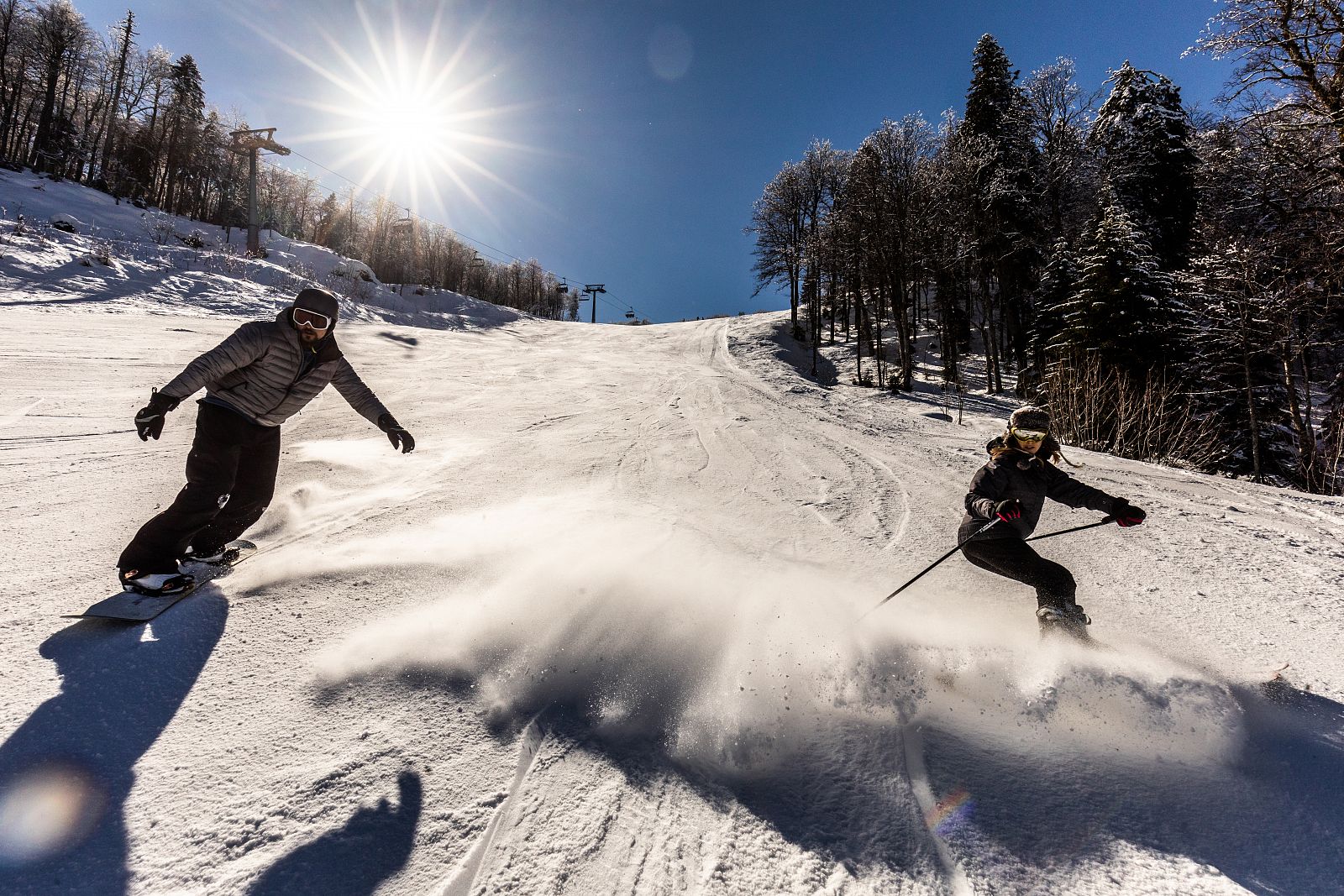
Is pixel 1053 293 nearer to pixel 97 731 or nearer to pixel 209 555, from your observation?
pixel 209 555

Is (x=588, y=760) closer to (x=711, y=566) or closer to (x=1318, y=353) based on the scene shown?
(x=711, y=566)

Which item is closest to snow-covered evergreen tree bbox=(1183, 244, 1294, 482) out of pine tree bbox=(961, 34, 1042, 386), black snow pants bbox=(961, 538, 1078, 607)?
pine tree bbox=(961, 34, 1042, 386)

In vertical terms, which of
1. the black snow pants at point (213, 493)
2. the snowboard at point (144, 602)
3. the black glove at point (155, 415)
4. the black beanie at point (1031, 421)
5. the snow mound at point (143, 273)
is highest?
the snow mound at point (143, 273)

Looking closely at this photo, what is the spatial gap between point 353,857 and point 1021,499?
391 centimetres

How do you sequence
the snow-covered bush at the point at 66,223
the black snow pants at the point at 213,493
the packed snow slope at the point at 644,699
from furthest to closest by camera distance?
the snow-covered bush at the point at 66,223, the black snow pants at the point at 213,493, the packed snow slope at the point at 644,699

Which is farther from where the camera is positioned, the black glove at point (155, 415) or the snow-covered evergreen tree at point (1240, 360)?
the snow-covered evergreen tree at point (1240, 360)

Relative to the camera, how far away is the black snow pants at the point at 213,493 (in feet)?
9.39

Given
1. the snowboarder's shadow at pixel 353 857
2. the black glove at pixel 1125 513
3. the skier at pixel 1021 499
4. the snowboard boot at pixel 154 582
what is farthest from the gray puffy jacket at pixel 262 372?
the black glove at pixel 1125 513

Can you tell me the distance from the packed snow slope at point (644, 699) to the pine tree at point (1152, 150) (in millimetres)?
21905

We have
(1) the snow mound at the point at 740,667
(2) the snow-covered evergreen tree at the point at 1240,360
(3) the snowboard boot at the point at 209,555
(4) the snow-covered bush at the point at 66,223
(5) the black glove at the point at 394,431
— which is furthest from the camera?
(4) the snow-covered bush at the point at 66,223

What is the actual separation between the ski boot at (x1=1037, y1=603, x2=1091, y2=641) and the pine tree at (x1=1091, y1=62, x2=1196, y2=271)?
2504cm

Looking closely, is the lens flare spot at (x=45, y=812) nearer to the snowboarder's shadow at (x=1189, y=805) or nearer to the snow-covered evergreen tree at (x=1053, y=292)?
the snowboarder's shadow at (x=1189, y=805)

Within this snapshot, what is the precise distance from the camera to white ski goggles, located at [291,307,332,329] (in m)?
3.24

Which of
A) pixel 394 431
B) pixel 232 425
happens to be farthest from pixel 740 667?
pixel 232 425
